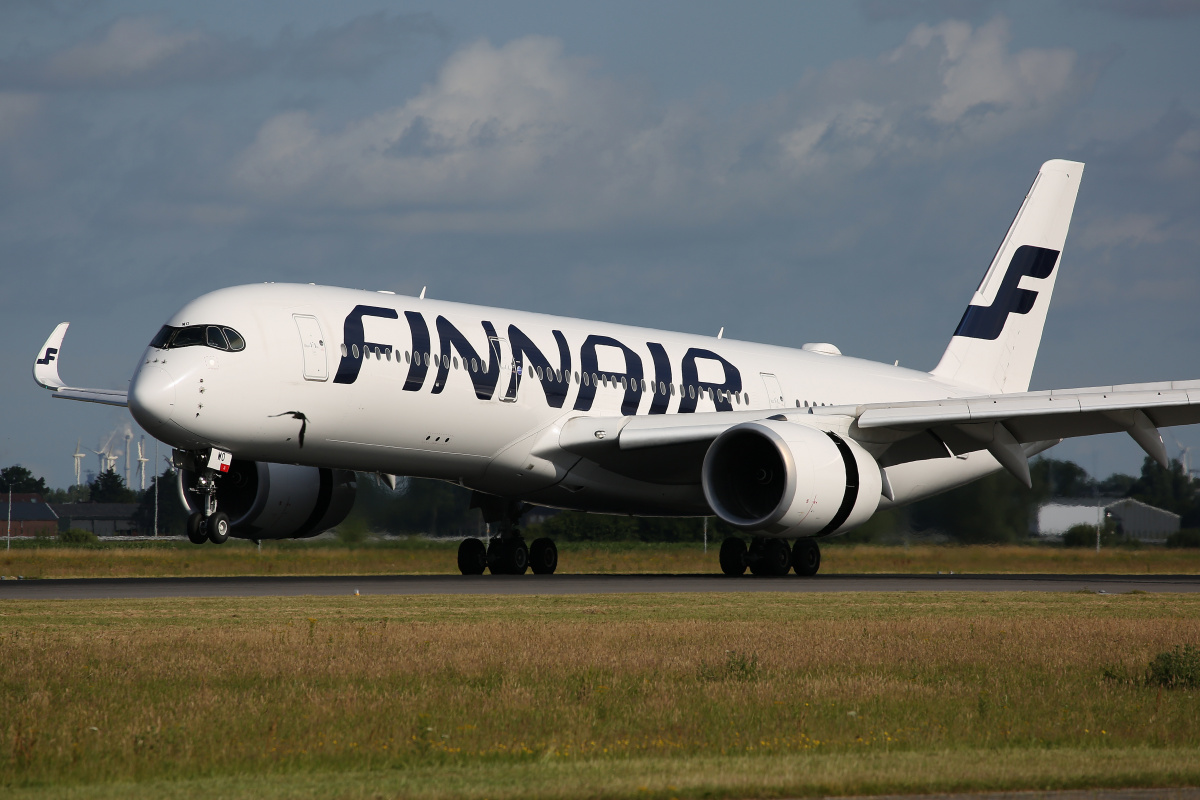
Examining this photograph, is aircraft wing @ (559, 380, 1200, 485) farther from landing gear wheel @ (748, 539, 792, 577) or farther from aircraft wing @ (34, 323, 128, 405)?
aircraft wing @ (34, 323, 128, 405)

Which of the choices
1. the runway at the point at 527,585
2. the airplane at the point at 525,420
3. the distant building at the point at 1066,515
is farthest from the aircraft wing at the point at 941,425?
the distant building at the point at 1066,515

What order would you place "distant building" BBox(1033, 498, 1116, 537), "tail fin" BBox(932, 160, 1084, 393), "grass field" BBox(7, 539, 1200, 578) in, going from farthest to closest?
"tail fin" BBox(932, 160, 1084, 393), "distant building" BBox(1033, 498, 1116, 537), "grass field" BBox(7, 539, 1200, 578)

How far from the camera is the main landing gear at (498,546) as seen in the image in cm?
2558

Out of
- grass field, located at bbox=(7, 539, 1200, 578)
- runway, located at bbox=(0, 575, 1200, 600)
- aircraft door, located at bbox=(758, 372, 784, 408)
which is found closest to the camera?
runway, located at bbox=(0, 575, 1200, 600)

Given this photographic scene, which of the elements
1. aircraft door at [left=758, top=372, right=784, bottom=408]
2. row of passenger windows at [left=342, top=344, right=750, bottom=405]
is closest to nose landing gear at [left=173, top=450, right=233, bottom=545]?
row of passenger windows at [left=342, top=344, right=750, bottom=405]

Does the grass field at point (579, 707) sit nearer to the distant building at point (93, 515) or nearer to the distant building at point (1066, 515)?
the distant building at point (1066, 515)

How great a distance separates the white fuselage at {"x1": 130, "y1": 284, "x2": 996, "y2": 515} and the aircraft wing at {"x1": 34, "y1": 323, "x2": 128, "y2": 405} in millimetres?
6397

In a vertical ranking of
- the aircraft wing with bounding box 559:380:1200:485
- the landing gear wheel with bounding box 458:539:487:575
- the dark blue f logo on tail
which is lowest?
the landing gear wheel with bounding box 458:539:487:575

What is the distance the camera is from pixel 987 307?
32031 mm

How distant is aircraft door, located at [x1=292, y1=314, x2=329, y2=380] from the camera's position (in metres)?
20.3

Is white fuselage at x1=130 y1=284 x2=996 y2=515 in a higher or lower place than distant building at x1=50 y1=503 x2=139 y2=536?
higher

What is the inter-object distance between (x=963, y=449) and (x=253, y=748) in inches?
737

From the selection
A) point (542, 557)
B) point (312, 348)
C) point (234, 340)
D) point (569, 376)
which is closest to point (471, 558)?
point (542, 557)

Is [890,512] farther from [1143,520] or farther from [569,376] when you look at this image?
[569,376]
